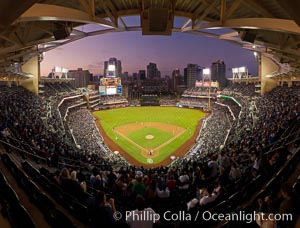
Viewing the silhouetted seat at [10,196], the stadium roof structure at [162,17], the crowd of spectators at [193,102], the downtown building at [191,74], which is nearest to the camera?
the silhouetted seat at [10,196]

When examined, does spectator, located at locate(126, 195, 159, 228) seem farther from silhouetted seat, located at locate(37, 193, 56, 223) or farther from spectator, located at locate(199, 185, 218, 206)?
spectator, located at locate(199, 185, 218, 206)

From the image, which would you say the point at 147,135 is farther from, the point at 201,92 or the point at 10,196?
the point at 201,92

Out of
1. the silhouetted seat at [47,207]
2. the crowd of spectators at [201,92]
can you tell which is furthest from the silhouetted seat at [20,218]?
the crowd of spectators at [201,92]

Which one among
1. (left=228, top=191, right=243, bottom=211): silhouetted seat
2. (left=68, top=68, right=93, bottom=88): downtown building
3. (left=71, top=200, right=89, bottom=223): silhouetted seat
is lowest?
(left=71, top=200, right=89, bottom=223): silhouetted seat

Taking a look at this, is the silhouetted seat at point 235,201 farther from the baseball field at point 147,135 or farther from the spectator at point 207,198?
the baseball field at point 147,135

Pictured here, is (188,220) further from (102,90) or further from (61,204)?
(102,90)

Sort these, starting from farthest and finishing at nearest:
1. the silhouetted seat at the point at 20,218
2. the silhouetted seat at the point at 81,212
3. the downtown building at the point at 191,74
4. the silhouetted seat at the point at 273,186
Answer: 1. the downtown building at the point at 191,74
2. the silhouetted seat at the point at 273,186
3. the silhouetted seat at the point at 81,212
4. the silhouetted seat at the point at 20,218

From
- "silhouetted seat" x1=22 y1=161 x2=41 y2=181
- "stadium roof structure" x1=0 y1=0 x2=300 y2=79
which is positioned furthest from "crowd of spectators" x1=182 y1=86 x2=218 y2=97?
"silhouetted seat" x1=22 y1=161 x2=41 y2=181

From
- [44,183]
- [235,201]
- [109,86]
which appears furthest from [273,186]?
[109,86]

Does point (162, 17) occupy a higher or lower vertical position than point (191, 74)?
lower
